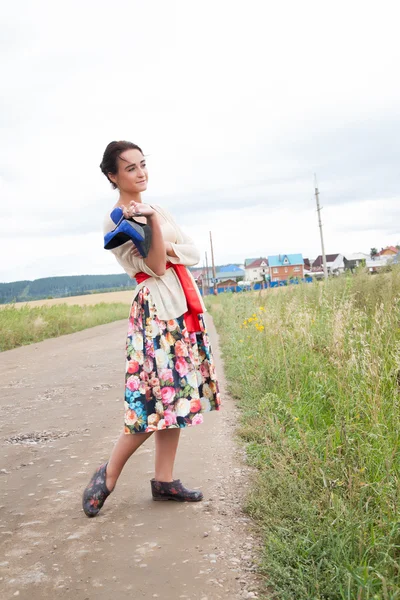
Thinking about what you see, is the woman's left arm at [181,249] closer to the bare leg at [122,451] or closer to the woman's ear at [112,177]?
the woman's ear at [112,177]

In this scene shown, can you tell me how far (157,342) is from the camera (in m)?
3.27

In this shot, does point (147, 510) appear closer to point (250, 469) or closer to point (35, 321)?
point (250, 469)

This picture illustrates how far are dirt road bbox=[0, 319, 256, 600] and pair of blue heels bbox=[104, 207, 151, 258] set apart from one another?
4.67 feet

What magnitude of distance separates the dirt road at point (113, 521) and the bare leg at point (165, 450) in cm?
18

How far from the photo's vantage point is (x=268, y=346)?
6941mm

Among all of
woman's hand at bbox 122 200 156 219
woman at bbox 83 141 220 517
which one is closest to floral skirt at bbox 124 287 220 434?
woman at bbox 83 141 220 517

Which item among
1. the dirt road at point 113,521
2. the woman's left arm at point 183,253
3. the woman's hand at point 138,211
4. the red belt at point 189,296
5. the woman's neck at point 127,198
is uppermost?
the woman's neck at point 127,198

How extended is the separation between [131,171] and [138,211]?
37cm

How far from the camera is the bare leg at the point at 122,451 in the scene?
3.31m

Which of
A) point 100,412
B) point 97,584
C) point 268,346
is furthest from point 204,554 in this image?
point 268,346

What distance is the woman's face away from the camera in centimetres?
329

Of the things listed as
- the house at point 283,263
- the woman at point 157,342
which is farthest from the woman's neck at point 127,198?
the house at point 283,263

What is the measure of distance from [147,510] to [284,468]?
2.63ft

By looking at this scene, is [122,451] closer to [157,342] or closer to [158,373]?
[158,373]
